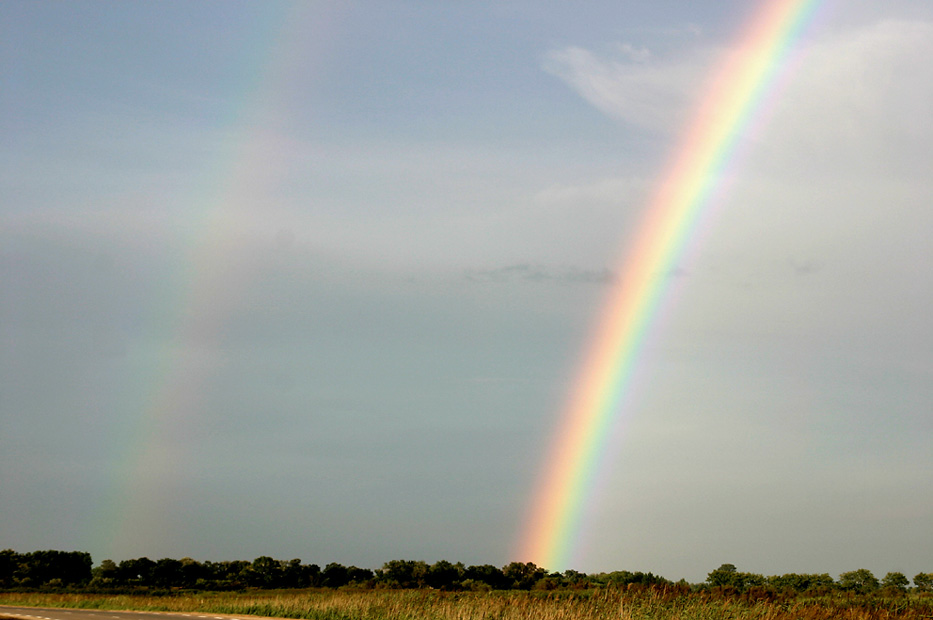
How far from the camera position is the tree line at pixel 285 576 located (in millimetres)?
104250

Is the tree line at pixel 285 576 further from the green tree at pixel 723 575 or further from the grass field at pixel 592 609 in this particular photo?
the grass field at pixel 592 609

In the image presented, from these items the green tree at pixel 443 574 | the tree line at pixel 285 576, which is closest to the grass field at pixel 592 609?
the tree line at pixel 285 576

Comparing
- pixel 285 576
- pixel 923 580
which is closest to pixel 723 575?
pixel 923 580

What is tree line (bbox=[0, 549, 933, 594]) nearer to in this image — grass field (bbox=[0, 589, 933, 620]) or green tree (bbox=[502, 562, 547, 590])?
green tree (bbox=[502, 562, 547, 590])

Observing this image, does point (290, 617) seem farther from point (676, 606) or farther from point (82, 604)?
point (82, 604)

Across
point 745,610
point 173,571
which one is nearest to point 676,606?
point 745,610

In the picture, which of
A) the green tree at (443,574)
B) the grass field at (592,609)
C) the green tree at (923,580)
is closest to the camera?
the grass field at (592,609)

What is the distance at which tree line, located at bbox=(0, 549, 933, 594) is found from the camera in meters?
104

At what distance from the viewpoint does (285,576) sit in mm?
134250

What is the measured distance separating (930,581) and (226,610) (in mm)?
76289

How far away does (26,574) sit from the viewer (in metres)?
140

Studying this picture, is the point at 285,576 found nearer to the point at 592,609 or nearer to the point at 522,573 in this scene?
the point at 522,573

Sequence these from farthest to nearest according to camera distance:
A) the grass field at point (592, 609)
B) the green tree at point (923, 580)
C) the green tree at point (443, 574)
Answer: the green tree at point (443, 574) → the green tree at point (923, 580) → the grass field at point (592, 609)

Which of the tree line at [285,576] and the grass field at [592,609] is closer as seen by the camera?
the grass field at [592,609]
